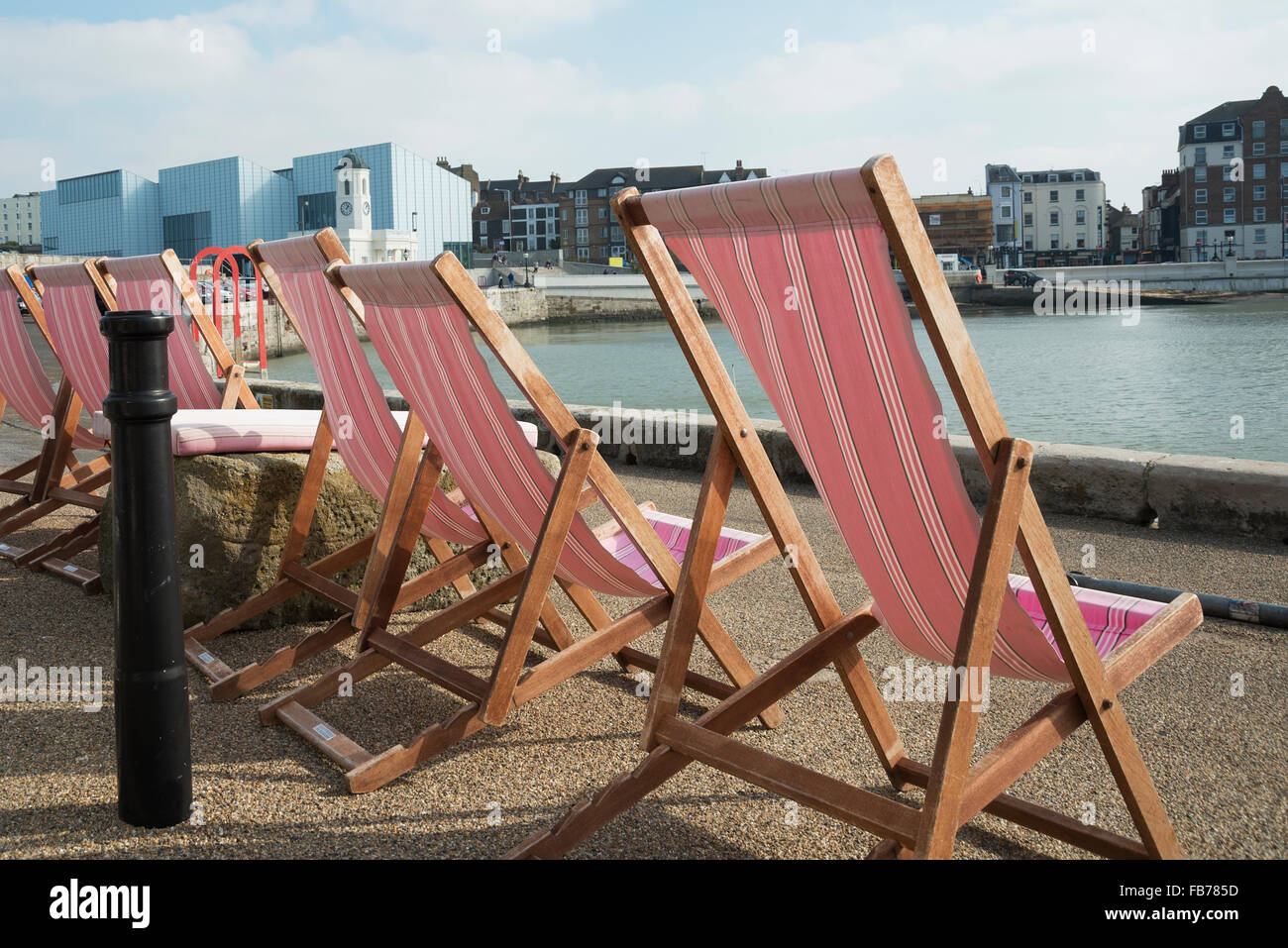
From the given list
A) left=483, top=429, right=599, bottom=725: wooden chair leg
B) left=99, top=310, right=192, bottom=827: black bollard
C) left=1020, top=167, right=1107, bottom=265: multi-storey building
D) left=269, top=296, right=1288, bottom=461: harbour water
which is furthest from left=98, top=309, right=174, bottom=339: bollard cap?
left=1020, top=167, right=1107, bottom=265: multi-storey building

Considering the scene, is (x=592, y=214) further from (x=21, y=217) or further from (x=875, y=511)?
(x=875, y=511)

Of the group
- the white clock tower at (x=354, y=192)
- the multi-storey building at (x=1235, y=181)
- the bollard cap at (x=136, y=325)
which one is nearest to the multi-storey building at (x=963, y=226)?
the multi-storey building at (x=1235, y=181)

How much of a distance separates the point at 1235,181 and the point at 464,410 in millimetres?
94735

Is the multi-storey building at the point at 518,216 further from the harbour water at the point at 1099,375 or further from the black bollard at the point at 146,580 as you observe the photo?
the black bollard at the point at 146,580

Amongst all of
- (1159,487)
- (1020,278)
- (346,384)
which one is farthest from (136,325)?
(1020,278)

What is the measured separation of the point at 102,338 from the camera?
15.0 ft

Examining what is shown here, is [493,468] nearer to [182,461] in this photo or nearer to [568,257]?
[182,461]

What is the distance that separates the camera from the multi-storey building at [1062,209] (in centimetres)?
10369

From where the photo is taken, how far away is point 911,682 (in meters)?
3.25

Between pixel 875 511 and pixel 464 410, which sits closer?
pixel 875 511

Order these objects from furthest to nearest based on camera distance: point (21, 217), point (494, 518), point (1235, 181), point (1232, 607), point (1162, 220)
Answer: point (21, 217), point (1162, 220), point (1235, 181), point (1232, 607), point (494, 518)

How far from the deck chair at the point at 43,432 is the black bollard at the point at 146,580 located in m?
2.71
